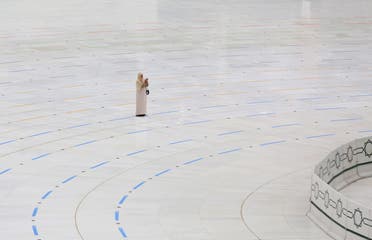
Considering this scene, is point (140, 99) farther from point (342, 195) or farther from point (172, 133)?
point (342, 195)

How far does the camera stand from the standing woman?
30.1 meters

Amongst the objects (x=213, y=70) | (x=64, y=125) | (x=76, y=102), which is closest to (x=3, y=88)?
(x=76, y=102)

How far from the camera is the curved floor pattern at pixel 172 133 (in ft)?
66.7

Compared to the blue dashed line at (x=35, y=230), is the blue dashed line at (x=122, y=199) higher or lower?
higher

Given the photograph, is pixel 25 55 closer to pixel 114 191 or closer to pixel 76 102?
pixel 76 102

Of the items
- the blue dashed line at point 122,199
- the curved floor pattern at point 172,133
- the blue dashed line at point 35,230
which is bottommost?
the blue dashed line at point 35,230

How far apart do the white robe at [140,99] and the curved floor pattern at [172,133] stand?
42 centimetres

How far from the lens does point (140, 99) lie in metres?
30.3

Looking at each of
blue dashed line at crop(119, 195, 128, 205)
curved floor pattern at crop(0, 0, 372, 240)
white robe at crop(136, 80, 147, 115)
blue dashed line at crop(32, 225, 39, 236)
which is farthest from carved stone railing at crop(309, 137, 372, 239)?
white robe at crop(136, 80, 147, 115)

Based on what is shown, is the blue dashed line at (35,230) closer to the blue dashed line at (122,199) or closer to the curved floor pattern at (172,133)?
the curved floor pattern at (172,133)

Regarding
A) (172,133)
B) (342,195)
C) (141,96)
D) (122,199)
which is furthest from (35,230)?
(141,96)

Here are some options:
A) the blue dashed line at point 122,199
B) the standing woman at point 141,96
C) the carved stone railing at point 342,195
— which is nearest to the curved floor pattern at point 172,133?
the blue dashed line at point 122,199

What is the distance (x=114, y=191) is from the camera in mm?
22328

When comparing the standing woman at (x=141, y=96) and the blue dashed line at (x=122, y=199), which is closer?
the blue dashed line at (x=122, y=199)
